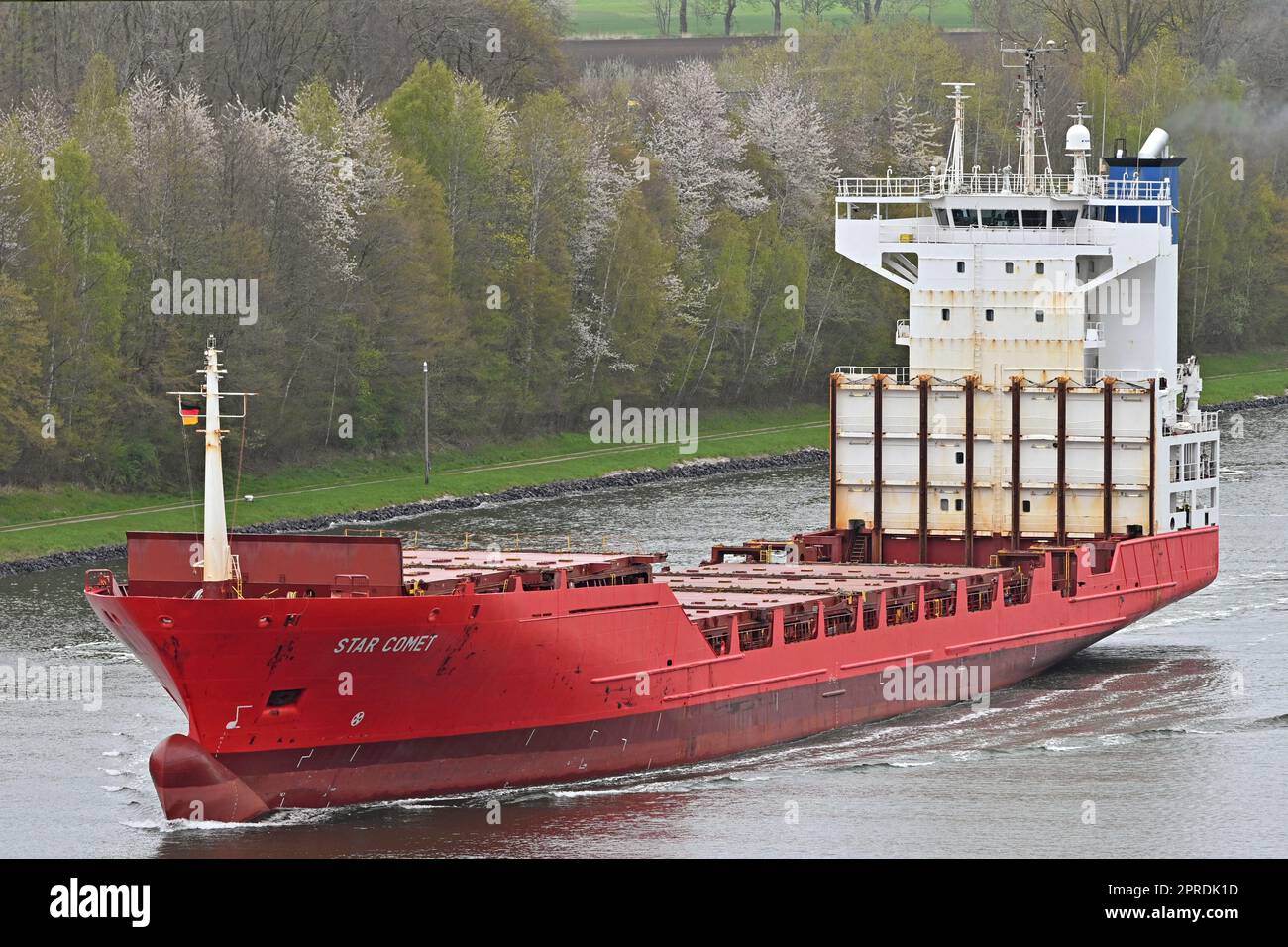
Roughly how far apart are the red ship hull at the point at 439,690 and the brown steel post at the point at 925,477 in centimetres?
1035

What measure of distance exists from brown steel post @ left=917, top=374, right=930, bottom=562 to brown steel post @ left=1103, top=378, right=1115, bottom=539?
402cm

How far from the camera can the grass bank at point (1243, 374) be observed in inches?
4316

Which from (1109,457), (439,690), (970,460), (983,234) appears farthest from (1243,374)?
(439,690)

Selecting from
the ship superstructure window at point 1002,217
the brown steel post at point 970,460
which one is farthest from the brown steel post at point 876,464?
the ship superstructure window at point 1002,217

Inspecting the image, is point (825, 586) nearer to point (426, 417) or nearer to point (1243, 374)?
point (426, 417)

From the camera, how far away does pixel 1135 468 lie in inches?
2178

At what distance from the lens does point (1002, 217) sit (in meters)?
56.2

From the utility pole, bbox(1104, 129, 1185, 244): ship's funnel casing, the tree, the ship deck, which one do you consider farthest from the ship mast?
the tree

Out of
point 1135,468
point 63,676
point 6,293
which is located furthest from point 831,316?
point 63,676

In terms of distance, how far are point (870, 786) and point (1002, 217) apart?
18.1m

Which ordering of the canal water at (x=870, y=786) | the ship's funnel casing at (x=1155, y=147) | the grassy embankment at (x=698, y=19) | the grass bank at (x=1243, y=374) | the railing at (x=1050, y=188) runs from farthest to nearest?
the grassy embankment at (x=698, y=19)
the grass bank at (x=1243, y=374)
the ship's funnel casing at (x=1155, y=147)
the railing at (x=1050, y=188)
the canal water at (x=870, y=786)

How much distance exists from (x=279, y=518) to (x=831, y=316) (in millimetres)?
38206

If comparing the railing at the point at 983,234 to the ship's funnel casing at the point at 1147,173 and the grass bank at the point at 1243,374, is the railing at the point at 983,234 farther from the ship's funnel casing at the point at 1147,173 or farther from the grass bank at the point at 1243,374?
the grass bank at the point at 1243,374

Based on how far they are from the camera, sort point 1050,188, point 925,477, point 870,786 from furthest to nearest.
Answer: point 925,477, point 1050,188, point 870,786
